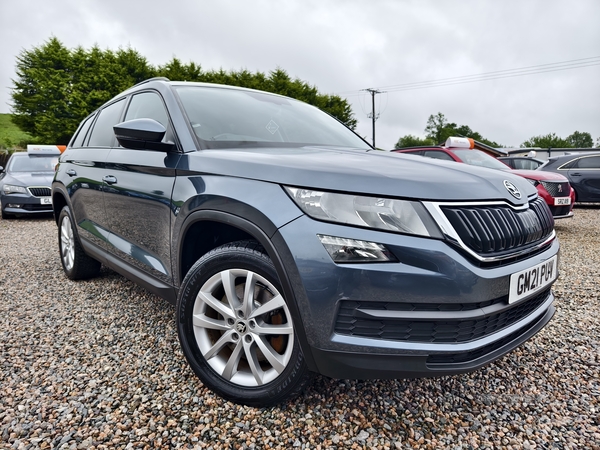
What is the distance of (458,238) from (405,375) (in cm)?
53

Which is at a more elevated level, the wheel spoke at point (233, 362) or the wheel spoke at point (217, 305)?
the wheel spoke at point (217, 305)

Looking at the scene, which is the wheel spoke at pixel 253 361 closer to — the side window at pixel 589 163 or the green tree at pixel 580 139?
the side window at pixel 589 163

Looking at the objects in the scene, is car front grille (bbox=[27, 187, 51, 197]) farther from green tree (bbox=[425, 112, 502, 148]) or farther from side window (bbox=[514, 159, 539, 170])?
green tree (bbox=[425, 112, 502, 148])

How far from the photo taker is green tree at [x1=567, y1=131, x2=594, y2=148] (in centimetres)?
8758

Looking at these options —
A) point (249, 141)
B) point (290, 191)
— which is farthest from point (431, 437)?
point (249, 141)

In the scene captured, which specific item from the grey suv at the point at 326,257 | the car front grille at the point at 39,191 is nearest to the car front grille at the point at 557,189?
the grey suv at the point at 326,257

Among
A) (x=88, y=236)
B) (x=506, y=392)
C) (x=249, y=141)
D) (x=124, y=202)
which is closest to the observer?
(x=506, y=392)

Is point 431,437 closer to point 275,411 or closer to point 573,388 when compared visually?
point 275,411

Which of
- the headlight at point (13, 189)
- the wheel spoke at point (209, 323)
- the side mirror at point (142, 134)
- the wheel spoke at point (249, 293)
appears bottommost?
the wheel spoke at point (209, 323)

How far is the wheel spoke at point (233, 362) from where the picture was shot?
1804 mm

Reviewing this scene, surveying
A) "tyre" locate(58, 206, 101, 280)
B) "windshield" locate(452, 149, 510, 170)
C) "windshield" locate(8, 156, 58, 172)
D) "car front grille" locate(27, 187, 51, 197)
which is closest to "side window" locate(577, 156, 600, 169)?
"windshield" locate(452, 149, 510, 170)

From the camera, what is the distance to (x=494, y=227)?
5.24 ft

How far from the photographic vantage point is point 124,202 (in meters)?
2.60

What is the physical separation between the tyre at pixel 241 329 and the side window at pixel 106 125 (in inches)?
69.1
